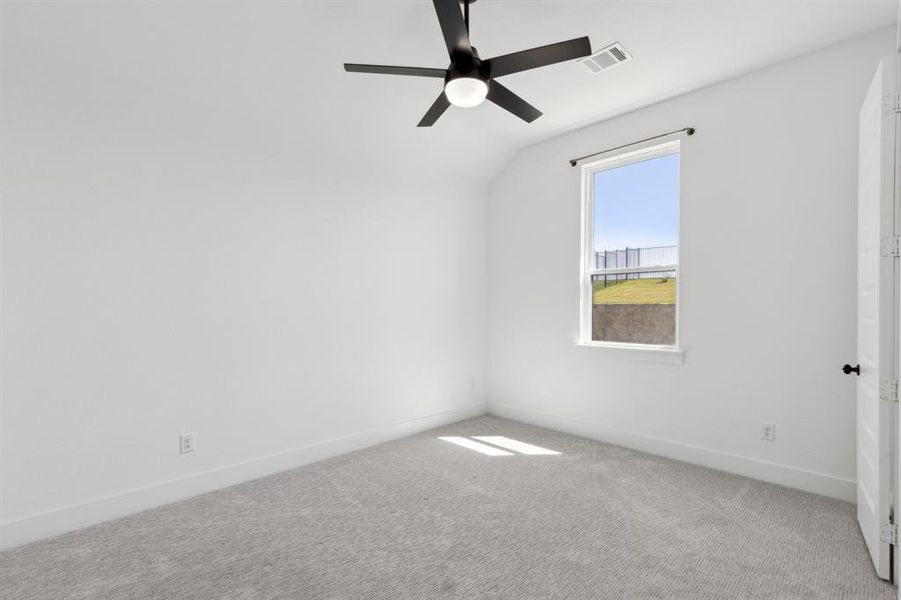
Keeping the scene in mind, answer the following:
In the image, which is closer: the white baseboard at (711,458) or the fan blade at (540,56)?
the fan blade at (540,56)

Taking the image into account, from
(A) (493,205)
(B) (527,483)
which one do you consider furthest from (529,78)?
(B) (527,483)

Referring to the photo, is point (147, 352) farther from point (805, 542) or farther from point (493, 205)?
point (805, 542)

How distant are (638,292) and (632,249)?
0.37 m

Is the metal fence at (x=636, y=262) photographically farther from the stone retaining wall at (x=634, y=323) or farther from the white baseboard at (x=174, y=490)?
the white baseboard at (x=174, y=490)

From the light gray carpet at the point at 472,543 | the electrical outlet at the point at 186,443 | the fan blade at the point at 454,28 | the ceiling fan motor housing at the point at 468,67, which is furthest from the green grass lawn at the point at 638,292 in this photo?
the electrical outlet at the point at 186,443

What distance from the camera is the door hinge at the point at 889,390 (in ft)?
6.11

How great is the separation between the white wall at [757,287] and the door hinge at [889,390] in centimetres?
93

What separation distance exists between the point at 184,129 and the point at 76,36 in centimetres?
64

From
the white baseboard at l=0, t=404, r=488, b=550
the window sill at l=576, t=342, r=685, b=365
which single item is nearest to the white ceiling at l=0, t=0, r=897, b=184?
the window sill at l=576, t=342, r=685, b=365

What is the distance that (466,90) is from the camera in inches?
81.0

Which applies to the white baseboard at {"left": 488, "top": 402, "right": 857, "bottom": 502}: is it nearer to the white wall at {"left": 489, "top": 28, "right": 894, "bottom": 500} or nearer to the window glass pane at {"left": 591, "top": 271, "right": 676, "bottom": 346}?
the white wall at {"left": 489, "top": 28, "right": 894, "bottom": 500}

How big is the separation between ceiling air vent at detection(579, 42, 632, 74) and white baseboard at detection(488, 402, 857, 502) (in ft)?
8.87

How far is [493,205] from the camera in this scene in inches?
187

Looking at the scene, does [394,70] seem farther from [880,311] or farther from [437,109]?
[880,311]
